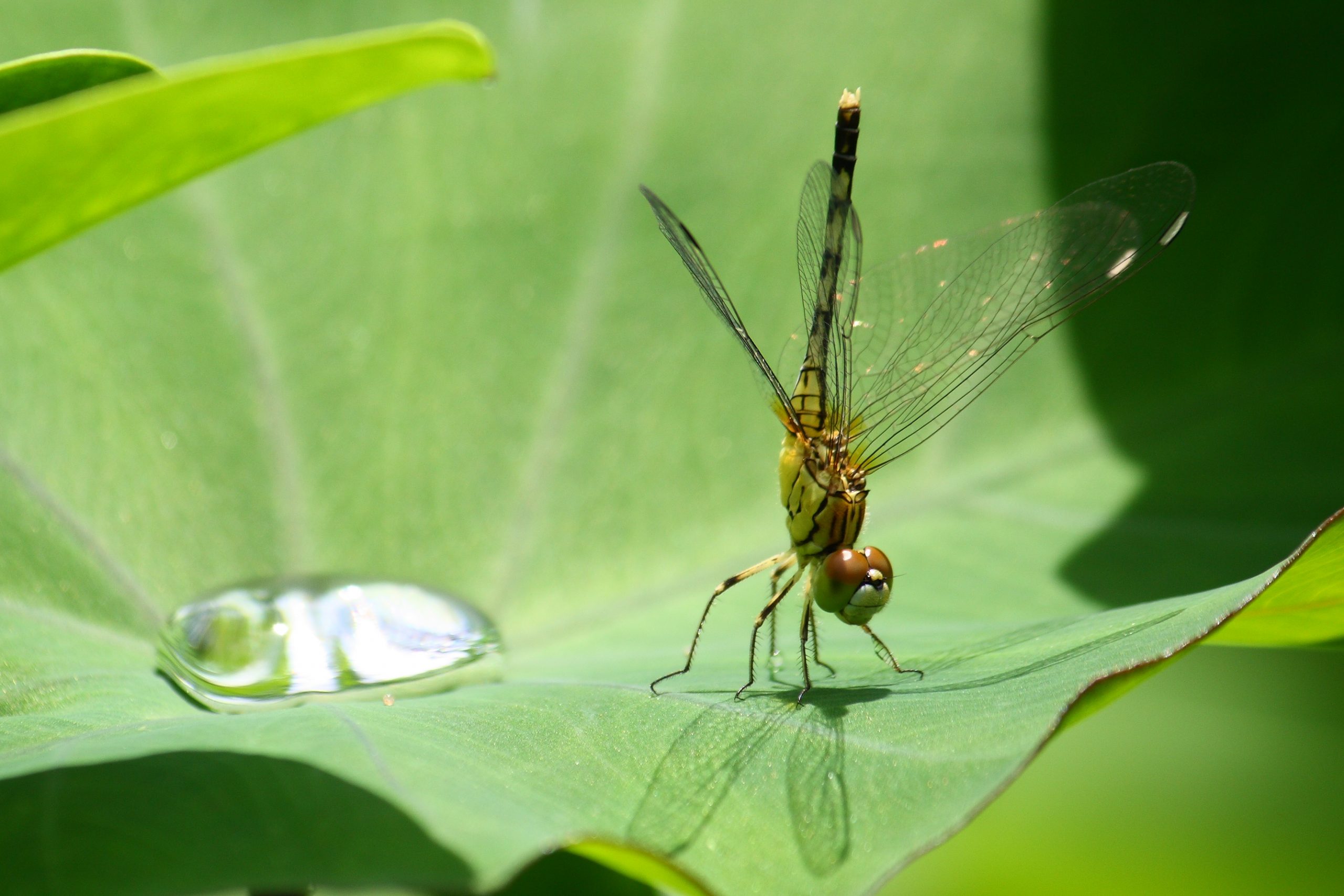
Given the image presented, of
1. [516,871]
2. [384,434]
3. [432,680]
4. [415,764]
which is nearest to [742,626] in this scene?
[432,680]

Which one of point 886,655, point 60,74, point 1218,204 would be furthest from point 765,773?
point 1218,204

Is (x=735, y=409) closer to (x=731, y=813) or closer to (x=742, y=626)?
(x=742, y=626)

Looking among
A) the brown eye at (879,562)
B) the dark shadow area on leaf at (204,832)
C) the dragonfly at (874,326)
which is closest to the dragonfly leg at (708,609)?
the dragonfly at (874,326)

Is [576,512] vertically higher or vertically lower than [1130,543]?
higher

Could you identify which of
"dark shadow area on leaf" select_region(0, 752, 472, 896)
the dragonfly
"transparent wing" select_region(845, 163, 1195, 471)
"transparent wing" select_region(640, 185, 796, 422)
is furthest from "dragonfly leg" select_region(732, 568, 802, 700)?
"dark shadow area on leaf" select_region(0, 752, 472, 896)

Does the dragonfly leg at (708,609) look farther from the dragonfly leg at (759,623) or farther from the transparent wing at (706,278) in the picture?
the transparent wing at (706,278)

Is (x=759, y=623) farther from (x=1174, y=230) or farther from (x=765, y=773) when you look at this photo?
(x=1174, y=230)
